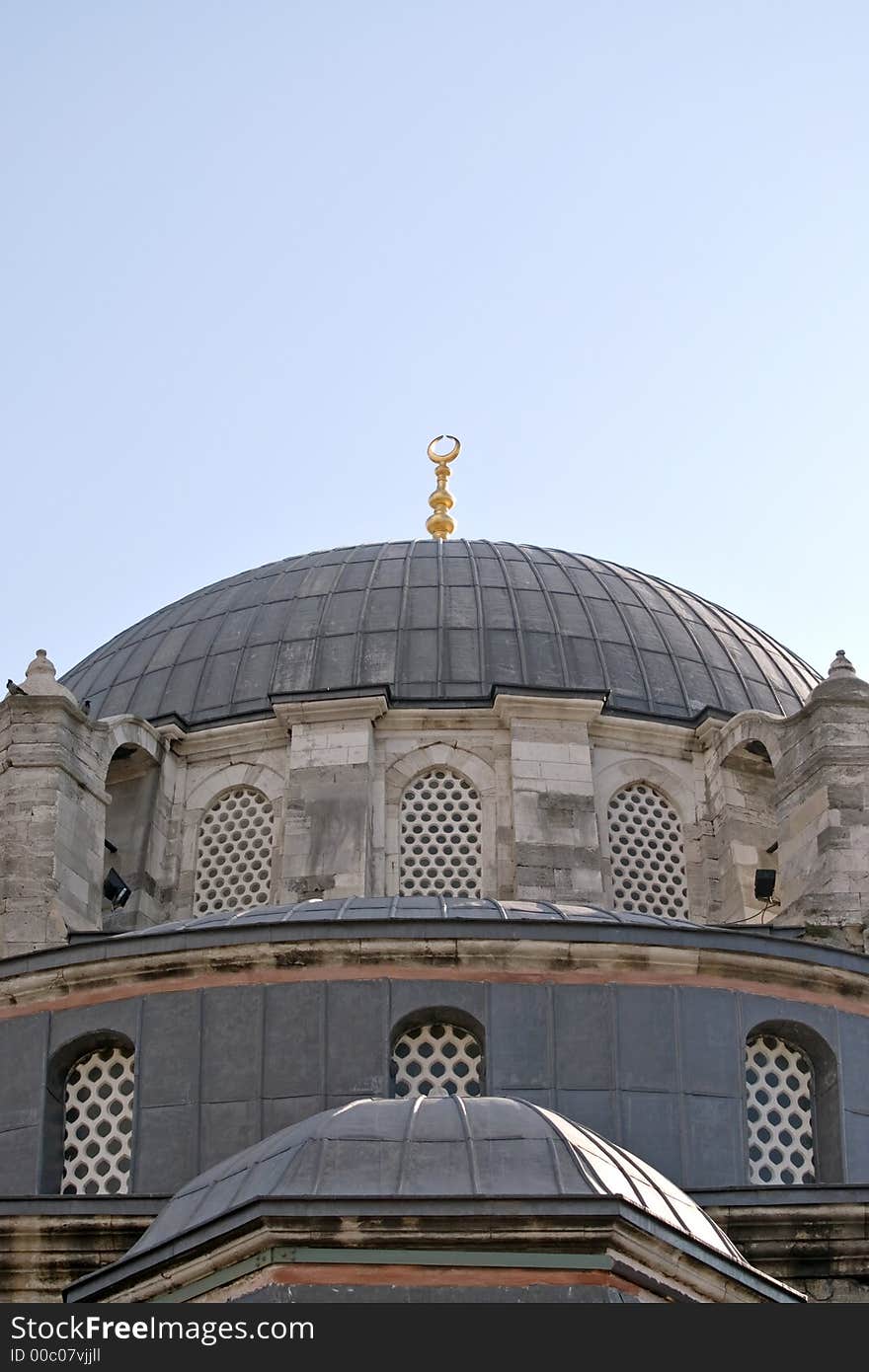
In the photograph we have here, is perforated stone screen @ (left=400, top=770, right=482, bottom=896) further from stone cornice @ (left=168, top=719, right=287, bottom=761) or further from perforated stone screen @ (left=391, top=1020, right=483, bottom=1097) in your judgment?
perforated stone screen @ (left=391, top=1020, right=483, bottom=1097)

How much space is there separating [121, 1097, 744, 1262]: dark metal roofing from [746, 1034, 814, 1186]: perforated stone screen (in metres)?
4.30

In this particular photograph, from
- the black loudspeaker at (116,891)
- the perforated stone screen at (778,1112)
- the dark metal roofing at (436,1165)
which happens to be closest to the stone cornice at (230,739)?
the black loudspeaker at (116,891)

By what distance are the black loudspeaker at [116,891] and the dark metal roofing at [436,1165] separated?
12.3 m

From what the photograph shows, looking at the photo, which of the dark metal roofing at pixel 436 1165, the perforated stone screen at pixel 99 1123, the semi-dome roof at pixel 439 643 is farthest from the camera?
the semi-dome roof at pixel 439 643

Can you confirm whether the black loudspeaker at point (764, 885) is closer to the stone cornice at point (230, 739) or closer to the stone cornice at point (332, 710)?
the stone cornice at point (332, 710)

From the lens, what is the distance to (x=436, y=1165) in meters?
16.6

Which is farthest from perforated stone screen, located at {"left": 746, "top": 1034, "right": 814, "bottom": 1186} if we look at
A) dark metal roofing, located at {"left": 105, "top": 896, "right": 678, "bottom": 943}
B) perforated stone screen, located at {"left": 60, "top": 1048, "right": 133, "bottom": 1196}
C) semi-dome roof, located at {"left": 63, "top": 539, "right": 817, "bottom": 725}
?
semi-dome roof, located at {"left": 63, "top": 539, "right": 817, "bottom": 725}

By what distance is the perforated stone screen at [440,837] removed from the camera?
29312 mm

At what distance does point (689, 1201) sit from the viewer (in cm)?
1777

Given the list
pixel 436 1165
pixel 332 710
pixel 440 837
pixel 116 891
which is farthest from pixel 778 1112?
pixel 116 891

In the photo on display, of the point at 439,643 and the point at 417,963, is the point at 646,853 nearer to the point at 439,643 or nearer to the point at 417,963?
the point at 439,643

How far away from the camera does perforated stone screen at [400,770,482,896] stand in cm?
2931
